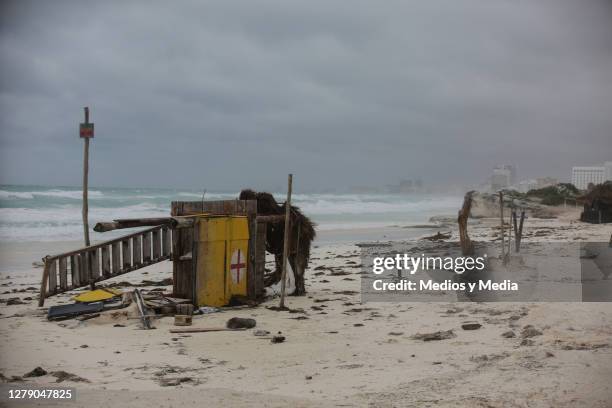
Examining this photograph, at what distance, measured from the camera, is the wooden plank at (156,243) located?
10562 mm

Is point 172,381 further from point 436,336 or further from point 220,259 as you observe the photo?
point 220,259

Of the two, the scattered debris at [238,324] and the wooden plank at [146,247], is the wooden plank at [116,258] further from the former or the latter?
the scattered debris at [238,324]

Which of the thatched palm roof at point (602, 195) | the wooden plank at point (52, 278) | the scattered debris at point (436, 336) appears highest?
the thatched palm roof at point (602, 195)

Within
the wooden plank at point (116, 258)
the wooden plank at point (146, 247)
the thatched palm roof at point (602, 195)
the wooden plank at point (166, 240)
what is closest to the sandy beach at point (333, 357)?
the wooden plank at point (116, 258)

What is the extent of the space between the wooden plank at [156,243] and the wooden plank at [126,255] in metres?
0.45

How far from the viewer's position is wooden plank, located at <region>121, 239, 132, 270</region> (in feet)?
33.8

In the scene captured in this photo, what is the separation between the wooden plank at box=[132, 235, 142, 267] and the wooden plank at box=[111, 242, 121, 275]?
0.26m

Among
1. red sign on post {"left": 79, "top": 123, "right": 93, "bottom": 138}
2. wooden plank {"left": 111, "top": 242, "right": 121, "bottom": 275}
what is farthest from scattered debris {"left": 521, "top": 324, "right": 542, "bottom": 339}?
red sign on post {"left": 79, "top": 123, "right": 93, "bottom": 138}

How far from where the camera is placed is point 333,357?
23.7 feet

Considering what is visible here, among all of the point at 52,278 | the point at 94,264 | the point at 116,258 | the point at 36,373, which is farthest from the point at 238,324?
the point at 52,278

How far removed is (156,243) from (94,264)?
116 centimetres

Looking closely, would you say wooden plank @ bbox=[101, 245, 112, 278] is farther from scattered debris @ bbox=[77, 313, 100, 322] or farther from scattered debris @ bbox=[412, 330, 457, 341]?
scattered debris @ bbox=[412, 330, 457, 341]

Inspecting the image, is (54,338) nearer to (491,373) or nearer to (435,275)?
(491,373)

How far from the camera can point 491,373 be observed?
6156 millimetres
